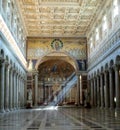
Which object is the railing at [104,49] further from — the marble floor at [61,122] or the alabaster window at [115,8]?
the marble floor at [61,122]

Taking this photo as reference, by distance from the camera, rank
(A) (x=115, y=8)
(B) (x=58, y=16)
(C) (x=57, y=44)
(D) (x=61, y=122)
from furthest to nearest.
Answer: (C) (x=57, y=44)
(B) (x=58, y=16)
(A) (x=115, y=8)
(D) (x=61, y=122)

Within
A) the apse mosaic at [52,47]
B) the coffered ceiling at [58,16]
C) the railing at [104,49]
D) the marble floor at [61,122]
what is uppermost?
the coffered ceiling at [58,16]

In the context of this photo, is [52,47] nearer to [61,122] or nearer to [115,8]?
[115,8]

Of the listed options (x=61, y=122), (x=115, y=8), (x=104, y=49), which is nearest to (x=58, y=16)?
(x=104, y=49)

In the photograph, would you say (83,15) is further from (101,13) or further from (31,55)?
(31,55)

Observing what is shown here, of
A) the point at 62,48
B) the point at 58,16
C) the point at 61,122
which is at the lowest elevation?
the point at 61,122

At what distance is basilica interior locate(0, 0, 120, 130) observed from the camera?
26.2 m

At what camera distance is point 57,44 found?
45594 mm

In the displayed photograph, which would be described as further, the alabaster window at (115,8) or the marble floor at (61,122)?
the alabaster window at (115,8)

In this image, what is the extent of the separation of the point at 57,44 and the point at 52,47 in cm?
82

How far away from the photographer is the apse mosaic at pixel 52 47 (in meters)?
45.6

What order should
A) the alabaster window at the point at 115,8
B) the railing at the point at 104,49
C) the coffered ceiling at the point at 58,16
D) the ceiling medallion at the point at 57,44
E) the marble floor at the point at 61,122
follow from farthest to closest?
the ceiling medallion at the point at 57,44 → the coffered ceiling at the point at 58,16 → the alabaster window at the point at 115,8 → the railing at the point at 104,49 → the marble floor at the point at 61,122

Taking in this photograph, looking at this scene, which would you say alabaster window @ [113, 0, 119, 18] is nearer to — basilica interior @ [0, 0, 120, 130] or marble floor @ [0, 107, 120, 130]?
basilica interior @ [0, 0, 120, 130]

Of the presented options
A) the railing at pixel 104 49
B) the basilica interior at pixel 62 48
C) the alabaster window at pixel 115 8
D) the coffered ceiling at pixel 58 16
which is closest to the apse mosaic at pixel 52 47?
the basilica interior at pixel 62 48
